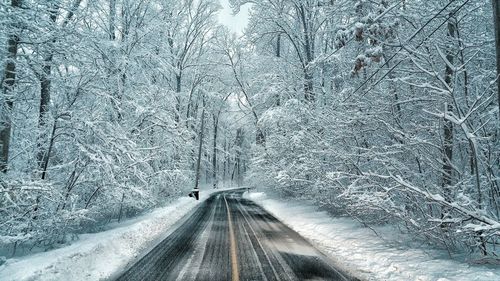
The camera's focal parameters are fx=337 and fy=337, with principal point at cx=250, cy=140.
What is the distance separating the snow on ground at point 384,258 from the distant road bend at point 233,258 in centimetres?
54

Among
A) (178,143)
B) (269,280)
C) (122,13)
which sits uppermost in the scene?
(122,13)

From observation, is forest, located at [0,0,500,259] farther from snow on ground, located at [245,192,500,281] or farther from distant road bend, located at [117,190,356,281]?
distant road bend, located at [117,190,356,281]

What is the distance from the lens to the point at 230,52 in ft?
110

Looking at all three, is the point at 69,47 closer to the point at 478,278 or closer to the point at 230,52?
the point at 478,278

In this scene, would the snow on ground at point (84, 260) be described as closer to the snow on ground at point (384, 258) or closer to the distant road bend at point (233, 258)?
the distant road bend at point (233, 258)

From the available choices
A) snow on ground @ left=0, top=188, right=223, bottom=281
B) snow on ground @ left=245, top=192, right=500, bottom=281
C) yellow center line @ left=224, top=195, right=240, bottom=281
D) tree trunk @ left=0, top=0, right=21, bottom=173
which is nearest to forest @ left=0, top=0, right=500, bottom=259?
tree trunk @ left=0, top=0, right=21, bottom=173

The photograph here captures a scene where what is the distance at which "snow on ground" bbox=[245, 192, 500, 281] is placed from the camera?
20.6 ft

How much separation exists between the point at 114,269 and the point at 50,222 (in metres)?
2.10

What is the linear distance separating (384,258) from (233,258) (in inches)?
141

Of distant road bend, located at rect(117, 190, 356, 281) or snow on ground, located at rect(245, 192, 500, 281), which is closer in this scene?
snow on ground, located at rect(245, 192, 500, 281)

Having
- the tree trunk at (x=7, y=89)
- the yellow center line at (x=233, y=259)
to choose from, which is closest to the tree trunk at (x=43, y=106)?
the tree trunk at (x=7, y=89)

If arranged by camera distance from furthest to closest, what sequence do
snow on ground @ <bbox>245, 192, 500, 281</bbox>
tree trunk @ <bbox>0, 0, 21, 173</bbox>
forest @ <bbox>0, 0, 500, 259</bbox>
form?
tree trunk @ <bbox>0, 0, 21, 173</bbox> → forest @ <bbox>0, 0, 500, 259</bbox> → snow on ground @ <bbox>245, 192, 500, 281</bbox>

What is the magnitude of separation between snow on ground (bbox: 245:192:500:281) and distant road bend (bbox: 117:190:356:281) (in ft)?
1.78

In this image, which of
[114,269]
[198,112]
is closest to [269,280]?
[114,269]
